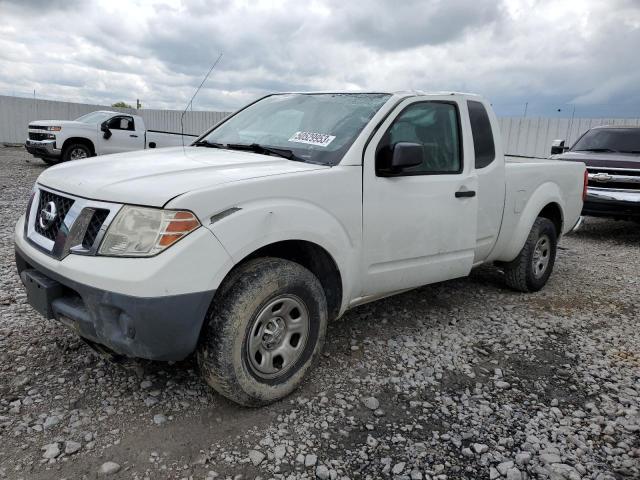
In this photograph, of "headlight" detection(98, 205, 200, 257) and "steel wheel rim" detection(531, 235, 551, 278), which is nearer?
"headlight" detection(98, 205, 200, 257)

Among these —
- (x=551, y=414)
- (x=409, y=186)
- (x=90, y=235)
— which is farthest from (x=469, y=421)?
(x=90, y=235)

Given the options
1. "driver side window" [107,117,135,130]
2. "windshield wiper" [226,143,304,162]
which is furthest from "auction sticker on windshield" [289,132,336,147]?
"driver side window" [107,117,135,130]

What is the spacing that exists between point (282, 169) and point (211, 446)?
1.51 metres

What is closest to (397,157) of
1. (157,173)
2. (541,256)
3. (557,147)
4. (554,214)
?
(157,173)

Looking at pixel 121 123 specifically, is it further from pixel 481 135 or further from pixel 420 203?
pixel 420 203

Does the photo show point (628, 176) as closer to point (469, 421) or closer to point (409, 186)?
point (409, 186)

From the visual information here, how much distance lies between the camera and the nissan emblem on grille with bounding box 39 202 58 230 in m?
2.86

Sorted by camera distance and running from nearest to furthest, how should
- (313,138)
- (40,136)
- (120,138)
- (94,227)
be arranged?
(94,227)
(313,138)
(40,136)
(120,138)

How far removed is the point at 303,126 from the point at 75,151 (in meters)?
12.7

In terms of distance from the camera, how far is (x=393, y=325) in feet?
13.8

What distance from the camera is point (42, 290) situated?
2.71 metres

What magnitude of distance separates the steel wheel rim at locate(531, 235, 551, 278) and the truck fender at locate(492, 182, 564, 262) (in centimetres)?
35

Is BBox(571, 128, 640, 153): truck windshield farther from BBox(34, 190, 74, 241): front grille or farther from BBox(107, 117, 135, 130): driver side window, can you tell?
BBox(107, 117, 135, 130): driver side window

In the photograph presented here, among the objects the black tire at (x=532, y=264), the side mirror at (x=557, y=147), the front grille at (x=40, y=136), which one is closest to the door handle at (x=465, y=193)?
the black tire at (x=532, y=264)
